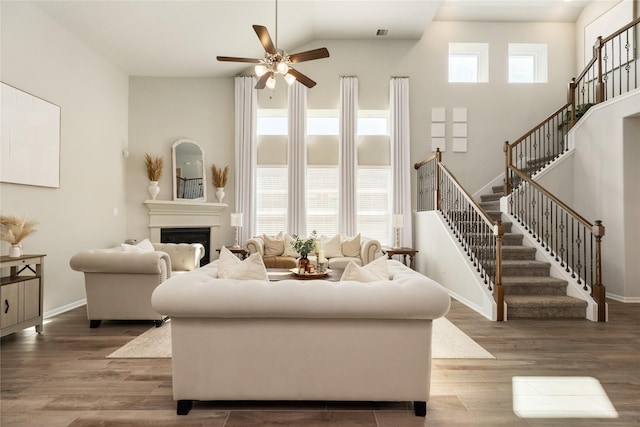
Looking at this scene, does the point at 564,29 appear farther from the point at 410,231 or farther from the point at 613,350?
the point at 613,350

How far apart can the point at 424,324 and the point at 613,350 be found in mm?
2593

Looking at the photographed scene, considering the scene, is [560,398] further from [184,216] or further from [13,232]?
[184,216]

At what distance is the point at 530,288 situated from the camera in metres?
5.11

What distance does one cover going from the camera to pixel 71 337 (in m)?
3.97

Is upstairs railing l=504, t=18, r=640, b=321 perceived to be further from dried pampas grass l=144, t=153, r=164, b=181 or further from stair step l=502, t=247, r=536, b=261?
dried pampas grass l=144, t=153, r=164, b=181

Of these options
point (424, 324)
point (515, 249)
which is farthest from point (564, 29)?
point (424, 324)

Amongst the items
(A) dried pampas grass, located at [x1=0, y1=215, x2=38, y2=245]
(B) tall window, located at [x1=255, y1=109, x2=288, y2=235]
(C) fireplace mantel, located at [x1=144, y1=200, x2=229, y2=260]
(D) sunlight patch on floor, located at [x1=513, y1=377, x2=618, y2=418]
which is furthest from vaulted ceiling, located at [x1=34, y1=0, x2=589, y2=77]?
(D) sunlight patch on floor, located at [x1=513, y1=377, x2=618, y2=418]

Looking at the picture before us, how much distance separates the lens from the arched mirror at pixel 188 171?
738cm

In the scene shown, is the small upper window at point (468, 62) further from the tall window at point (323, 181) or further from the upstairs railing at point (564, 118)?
the tall window at point (323, 181)

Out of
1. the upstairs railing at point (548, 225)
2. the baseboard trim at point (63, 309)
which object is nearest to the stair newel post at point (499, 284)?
the upstairs railing at point (548, 225)

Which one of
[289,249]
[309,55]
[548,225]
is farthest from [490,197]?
[309,55]

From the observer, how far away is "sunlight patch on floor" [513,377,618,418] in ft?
8.03

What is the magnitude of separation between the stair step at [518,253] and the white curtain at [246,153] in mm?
4502

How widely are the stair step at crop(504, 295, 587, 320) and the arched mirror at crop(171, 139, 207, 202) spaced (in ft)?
18.5
